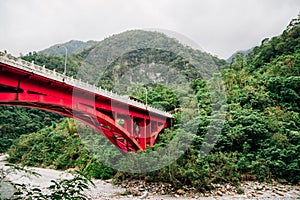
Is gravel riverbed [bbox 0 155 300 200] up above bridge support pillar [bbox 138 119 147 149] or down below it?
below

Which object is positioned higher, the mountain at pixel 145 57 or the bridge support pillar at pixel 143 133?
the mountain at pixel 145 57

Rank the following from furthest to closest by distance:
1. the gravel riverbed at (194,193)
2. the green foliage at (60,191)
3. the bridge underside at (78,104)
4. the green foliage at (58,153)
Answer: the green foliage at (58,153) → the gravel riverbed at (194,193) → the bridge underside at (78,104) → the green foliage at (60,191)

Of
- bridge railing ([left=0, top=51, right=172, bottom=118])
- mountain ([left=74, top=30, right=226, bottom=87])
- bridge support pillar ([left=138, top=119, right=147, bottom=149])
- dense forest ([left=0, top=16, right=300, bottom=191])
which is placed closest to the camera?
bridge railing ([left=0, top=51, right=172, bottom=118])

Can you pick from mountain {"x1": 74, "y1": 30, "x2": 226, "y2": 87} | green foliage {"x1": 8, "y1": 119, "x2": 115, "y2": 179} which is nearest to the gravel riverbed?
green foliage {"x1": 8, "y1": 119, "x2": 115, "y2": 179}

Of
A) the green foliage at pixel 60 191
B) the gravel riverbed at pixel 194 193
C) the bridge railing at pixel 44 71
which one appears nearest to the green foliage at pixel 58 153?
the gravel riverbed at pixel 194 193

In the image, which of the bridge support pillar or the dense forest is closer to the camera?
the dense forest

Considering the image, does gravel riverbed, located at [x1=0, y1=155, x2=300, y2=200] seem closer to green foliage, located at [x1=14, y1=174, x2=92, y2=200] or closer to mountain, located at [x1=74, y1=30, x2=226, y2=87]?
green foliage, located at [x1=14, y1=174, x2=92, y2=200]

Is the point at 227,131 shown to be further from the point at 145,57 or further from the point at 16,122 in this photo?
the point at 16,122

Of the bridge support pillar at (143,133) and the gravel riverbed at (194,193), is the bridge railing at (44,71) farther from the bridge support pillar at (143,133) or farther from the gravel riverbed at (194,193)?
the gravel riverbed at (194,193)

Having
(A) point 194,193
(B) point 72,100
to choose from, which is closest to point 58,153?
(B) point 72,100

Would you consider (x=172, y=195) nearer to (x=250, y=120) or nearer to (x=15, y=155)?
(x=250, y=120)
